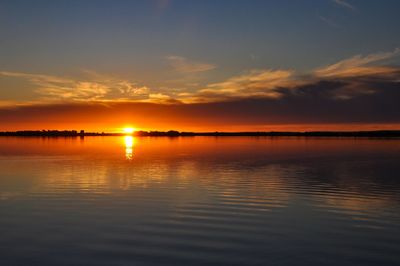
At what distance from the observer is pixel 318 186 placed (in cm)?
2986

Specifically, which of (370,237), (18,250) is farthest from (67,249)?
(370,237)

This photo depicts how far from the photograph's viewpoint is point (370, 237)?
15672 millimetres

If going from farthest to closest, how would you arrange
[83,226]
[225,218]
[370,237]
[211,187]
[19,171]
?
[19,171] < [211,187] < [225,218] < [83,226] < [370,237]

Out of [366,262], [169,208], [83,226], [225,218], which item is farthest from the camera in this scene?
[169,208]

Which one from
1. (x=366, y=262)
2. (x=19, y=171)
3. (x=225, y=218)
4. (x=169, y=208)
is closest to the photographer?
(x=366, y=262)

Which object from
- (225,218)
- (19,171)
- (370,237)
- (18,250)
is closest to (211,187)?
(225,218)

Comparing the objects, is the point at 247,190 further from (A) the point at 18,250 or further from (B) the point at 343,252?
(A) the point at 18,250

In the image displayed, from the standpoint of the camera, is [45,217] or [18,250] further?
[45,217]

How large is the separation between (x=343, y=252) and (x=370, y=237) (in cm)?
244

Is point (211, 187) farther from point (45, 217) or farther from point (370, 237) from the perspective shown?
point (370, 237)

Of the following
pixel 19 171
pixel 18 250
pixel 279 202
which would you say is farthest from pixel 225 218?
pixel 19 171

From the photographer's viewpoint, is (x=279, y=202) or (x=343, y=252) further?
(x=279, y=202)

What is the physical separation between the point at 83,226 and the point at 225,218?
6257mm

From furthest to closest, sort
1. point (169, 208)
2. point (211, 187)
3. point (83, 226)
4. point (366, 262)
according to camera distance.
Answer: point (211, 187), point (169, 208), point (83, 226), point (366, 262)
